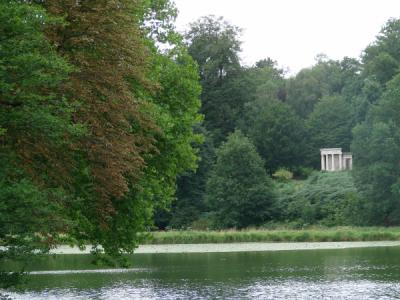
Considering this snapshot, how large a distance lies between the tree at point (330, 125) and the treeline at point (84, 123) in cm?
7217

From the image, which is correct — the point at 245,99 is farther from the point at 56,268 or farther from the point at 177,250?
the point at 56,268

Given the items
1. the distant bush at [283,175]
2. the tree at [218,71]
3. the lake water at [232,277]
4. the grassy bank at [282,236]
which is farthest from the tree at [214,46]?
the lake water at [232,277]

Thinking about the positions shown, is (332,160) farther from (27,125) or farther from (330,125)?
(27,125)

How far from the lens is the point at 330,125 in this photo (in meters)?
103

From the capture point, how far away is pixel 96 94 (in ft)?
75.5

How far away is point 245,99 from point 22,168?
86.3 metres

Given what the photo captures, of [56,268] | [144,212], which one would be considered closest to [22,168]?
[144,212]

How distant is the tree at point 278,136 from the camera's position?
96.3m

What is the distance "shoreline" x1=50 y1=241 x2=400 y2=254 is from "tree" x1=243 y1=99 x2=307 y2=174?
31872 millimetres

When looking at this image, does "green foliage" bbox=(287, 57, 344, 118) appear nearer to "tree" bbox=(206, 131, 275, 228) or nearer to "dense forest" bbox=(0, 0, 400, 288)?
"tree" bbox=(206, 131, 275, 228)

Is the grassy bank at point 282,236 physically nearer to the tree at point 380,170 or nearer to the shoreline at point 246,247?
the shoreline at point 246,247

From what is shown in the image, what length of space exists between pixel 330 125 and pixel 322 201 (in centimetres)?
2172

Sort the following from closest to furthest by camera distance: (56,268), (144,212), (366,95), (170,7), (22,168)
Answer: (22,168) < (144,212) < (170,7) < (56,268) < (366,95)

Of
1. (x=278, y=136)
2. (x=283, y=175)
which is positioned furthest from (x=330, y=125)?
(x=283, y=175)
